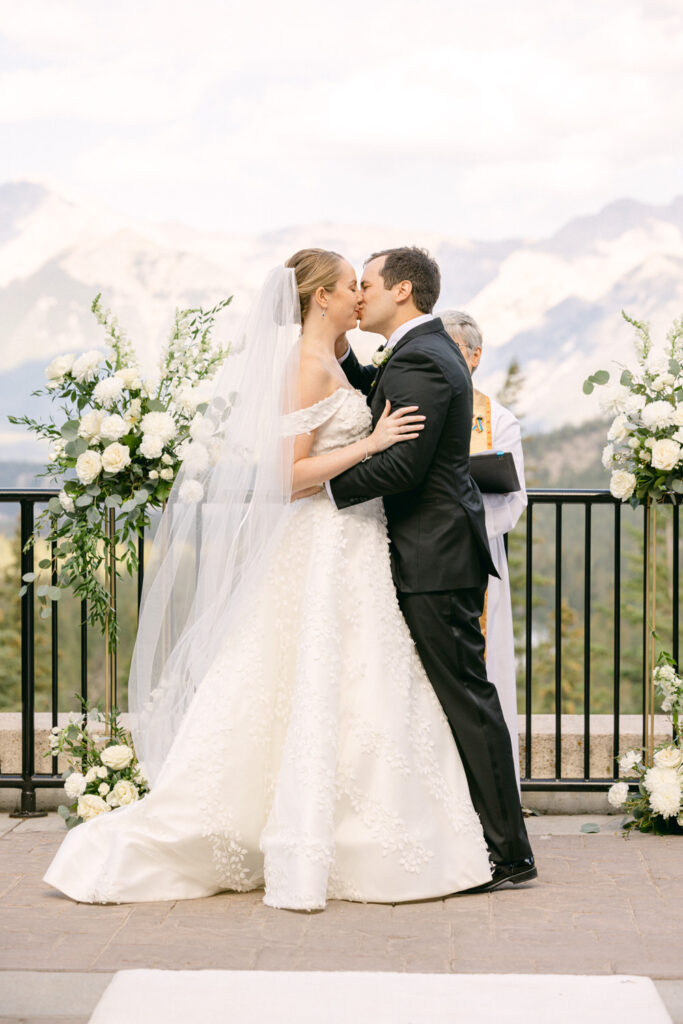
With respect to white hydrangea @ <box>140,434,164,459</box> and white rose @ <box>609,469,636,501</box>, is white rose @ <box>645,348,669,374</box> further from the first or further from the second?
white hydrangea @ <box>140,434,164,459</box>

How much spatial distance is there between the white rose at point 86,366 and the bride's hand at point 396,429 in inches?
55.6

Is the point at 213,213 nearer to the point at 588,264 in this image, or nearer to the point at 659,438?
the point at 588,264

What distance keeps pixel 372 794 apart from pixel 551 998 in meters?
1.10

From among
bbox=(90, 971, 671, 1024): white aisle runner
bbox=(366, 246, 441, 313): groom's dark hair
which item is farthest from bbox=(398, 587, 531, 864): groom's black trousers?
bbox=(366, 246, 441, 313): groom's dark hair

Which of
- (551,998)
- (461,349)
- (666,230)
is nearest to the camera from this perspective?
(551,998)

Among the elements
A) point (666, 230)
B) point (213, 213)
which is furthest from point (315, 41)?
point (666, 230)

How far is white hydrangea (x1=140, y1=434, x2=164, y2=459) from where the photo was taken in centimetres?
491

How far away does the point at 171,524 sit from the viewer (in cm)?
445

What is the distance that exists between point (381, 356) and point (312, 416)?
1.40 ft

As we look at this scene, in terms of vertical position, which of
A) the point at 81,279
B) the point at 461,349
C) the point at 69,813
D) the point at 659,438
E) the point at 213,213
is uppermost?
the point at 213,213

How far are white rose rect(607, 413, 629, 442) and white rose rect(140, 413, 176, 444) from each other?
1.84 metres

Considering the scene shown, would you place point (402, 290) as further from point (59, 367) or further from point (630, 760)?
point (630, 760)

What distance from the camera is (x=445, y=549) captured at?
428 centimetres

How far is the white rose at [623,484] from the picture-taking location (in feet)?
17.1
